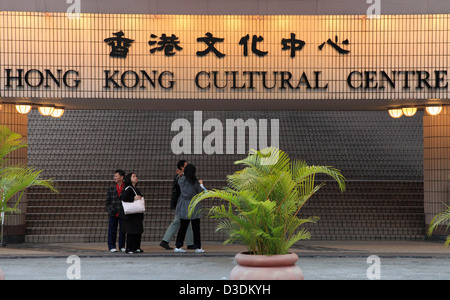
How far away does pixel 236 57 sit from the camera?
1374 centimetres

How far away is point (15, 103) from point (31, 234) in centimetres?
287

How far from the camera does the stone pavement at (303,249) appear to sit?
12.6 meters

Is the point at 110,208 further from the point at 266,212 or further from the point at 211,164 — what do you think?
the point at 211,164

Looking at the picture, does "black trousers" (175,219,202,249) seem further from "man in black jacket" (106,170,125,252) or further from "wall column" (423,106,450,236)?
"wall column" (423,106,450,236)

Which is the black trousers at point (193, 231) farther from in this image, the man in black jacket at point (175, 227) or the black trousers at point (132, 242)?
the black trousers at point (132, 242)

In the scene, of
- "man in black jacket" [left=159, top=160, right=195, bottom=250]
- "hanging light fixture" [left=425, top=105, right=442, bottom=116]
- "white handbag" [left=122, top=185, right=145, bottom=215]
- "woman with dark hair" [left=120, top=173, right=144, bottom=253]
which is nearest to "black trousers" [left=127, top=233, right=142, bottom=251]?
"woman with dark hair" [left=120, top=173, right=144, bottom=253]

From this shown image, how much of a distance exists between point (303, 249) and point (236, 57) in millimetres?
3952

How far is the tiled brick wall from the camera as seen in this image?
623 inches

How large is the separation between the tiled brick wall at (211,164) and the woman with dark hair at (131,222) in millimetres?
2512

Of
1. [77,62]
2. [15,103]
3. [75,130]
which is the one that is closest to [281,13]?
[77,62]

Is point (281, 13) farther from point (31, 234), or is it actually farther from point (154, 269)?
point (31, 234)

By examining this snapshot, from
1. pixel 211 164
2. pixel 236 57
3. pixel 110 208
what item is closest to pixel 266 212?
pixel 110 208

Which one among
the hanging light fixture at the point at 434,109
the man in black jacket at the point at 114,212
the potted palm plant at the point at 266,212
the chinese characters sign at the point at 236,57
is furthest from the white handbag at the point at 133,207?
the hanging light fixture at the point at 434,109

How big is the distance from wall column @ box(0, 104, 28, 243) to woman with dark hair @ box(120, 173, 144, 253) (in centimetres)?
310
